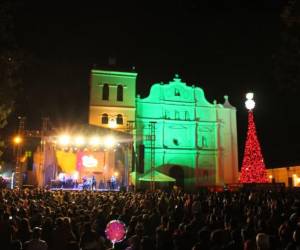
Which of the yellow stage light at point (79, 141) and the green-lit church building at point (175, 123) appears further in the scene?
the green-lit church building at point (175, 123)

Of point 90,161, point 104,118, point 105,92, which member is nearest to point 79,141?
point 90,161

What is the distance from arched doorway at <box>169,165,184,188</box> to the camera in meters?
41.6

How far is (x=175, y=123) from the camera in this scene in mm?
42875

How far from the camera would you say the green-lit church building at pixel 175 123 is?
1596 inches

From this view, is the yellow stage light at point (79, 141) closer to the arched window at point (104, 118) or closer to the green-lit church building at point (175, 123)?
the green-lit church building at point (175, 123)

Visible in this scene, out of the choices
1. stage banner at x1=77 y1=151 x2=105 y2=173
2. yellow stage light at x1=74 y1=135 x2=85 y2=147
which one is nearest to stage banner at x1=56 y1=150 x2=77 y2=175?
stage banner at x1=77 y1=151 x2=105 y2=173

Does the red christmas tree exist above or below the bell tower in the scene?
below

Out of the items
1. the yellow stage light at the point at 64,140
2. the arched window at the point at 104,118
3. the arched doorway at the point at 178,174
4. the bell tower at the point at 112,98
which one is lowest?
the arched doorway at the point at 178,174

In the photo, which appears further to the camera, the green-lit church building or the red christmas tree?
the green-lit church building

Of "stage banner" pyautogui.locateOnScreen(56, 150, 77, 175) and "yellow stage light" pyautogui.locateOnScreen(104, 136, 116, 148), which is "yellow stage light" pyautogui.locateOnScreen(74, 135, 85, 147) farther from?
"stage banner" pyautogui.locateOnScreen(56, 150, 77, 175)

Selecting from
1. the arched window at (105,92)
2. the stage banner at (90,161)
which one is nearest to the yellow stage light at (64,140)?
the stage banner at (90,161)

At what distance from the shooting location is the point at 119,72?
41.2m

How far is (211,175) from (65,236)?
37179 mm

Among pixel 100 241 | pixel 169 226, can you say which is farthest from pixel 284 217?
pixel 100 241
